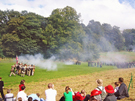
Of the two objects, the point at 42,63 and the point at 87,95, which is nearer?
the point at 87,95

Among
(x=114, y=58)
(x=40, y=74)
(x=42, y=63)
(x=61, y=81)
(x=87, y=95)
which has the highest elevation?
(x=114, y=58)

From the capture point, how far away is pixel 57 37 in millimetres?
55250

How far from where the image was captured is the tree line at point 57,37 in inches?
2039

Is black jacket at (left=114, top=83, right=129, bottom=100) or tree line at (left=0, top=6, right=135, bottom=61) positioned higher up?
tree line at (left=0, top=6, right=135, bottom=61)

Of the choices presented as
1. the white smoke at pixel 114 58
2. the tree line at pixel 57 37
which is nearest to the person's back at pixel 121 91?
the tree line at pixel 57 37

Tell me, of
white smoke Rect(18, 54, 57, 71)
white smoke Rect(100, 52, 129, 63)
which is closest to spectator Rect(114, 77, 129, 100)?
white smoke Rect(18, 54, 57, 71)

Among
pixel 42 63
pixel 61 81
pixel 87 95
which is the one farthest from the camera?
pixel 42 63

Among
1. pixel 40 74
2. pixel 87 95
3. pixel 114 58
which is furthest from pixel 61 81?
pixel 114 58

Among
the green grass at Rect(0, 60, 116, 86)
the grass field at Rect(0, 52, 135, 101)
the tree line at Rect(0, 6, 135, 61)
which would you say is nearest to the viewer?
the grass field at Rect(0, 52, 135, 101)

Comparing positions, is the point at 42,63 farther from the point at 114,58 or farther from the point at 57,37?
the point at 114,58

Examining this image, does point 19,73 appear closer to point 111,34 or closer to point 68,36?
point 68,36

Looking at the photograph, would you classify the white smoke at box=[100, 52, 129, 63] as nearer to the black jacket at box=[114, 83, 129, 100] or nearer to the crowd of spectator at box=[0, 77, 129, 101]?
the black jacket at box=[114, 83, 129, 100]

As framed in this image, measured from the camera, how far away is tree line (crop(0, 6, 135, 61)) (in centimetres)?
5178

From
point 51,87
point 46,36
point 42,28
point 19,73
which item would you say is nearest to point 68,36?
point 46,36
